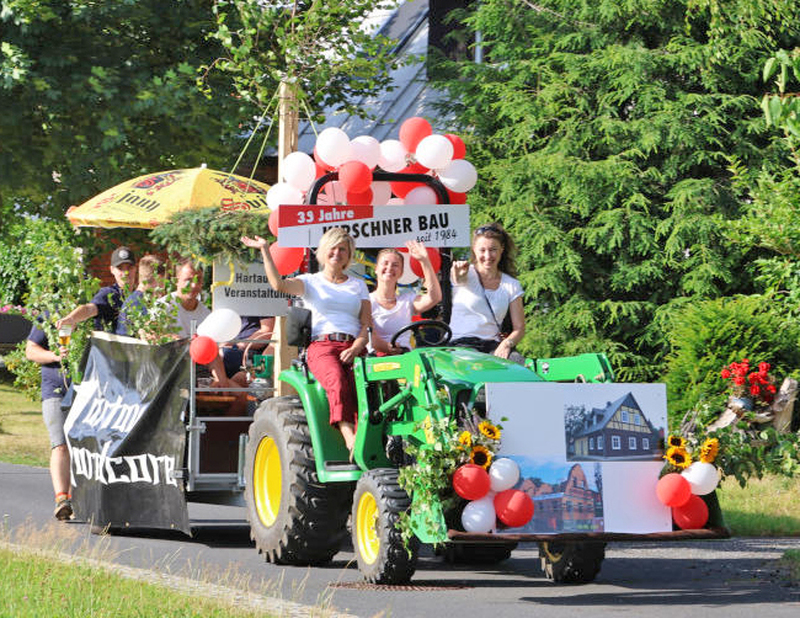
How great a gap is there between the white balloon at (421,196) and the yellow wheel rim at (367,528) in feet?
9.72

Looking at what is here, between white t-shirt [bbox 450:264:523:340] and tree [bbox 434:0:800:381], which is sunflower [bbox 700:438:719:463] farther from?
tree [bbox 434:0:800:381]

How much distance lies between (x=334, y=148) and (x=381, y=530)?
3.36m

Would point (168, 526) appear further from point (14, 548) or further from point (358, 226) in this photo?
point (358, 226)

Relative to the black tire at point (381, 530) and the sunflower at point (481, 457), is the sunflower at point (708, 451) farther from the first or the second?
the black tire at point (381, 530)

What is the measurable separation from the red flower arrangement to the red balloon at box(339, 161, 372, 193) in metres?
5.99

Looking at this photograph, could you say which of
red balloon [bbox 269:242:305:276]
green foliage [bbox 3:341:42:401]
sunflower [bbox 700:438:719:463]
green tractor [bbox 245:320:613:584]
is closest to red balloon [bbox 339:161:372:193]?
red balloon [bbox 269:242:305:276]

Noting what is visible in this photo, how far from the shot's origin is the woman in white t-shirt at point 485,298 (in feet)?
33.3

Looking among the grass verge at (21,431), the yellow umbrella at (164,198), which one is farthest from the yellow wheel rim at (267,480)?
the grass verge at (21,431)

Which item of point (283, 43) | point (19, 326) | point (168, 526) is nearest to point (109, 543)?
point (168, 526)

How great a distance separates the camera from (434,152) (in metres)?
11.4

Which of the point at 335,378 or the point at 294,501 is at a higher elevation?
the point at 335,378

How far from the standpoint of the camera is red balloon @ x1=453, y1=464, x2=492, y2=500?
8133 millimetres

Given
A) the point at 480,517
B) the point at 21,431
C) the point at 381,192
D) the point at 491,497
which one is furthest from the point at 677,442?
the point at 21,431

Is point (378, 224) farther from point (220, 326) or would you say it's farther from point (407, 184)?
point (220, 326)
